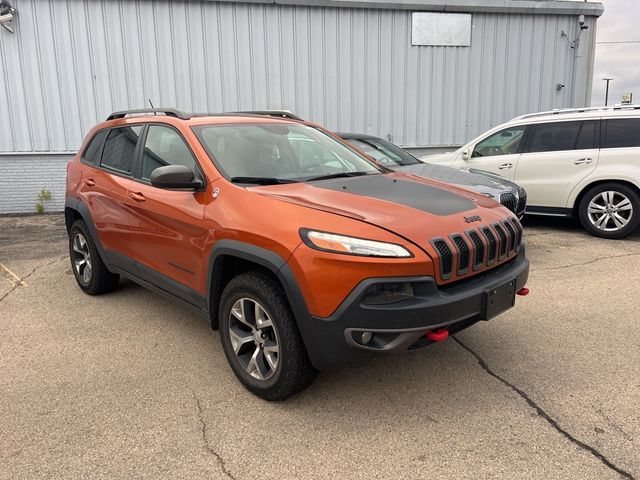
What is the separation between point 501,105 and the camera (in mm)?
11609

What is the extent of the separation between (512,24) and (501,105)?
178 cm

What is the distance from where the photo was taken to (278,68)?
34.3 ft

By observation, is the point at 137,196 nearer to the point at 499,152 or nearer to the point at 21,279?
the point at 21,279

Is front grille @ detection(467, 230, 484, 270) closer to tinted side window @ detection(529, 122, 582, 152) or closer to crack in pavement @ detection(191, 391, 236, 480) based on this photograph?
crack in pavement @ detection(191, 391, 236, 480)

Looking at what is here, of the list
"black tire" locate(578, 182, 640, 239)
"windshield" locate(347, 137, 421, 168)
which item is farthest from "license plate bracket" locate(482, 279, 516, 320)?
"black tire" locate(578, 182, 640, 239)

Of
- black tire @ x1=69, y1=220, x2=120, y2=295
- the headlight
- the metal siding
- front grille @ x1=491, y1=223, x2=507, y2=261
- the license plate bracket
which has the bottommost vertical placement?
black tire @ x1=69, y1=220, x2=120, y2=295

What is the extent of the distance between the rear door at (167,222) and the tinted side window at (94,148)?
972mm

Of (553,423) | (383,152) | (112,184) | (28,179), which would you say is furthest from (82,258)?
(28,179)

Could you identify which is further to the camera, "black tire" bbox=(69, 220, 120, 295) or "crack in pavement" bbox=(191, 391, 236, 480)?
"black tire" bbox=(69, 220, 120, 295)

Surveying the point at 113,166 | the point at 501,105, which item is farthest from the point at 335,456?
the point at 501,105

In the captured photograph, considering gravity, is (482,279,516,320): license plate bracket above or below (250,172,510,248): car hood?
below

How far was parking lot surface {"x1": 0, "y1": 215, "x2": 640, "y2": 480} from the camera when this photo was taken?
238cm

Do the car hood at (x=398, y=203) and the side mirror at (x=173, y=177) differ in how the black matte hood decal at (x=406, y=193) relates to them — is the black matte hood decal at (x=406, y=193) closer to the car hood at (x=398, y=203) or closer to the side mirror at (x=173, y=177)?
the car hood at (x=398, y=203)

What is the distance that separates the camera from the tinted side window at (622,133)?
266 inches
